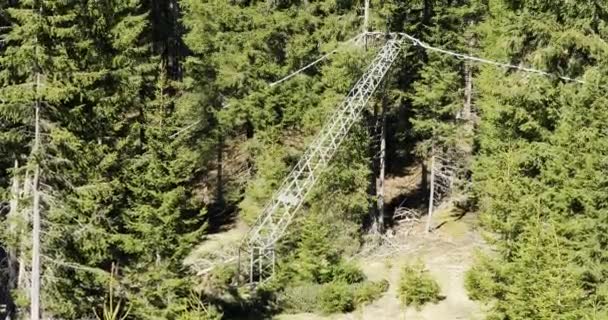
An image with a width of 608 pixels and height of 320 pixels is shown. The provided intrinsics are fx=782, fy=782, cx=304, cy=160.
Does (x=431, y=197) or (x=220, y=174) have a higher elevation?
(x=431, y=197)

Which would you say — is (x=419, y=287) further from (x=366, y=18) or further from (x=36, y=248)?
(x=36, y=248)

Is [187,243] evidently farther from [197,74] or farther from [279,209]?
[197,74]

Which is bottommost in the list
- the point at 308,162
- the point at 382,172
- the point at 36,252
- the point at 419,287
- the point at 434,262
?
the point at 434,262

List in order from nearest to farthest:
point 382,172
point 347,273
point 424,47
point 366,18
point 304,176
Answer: point 347,273 → point 304,176 → point 366,18 → point 424,47 → point 382,172

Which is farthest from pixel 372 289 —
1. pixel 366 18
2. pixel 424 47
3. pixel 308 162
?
pixel 366 18

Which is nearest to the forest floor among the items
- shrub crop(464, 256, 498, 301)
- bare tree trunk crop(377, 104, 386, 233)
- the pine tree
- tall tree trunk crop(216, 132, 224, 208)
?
shrub crop(464, 256, 498, 301)

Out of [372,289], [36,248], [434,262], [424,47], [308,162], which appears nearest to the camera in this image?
[36,248]

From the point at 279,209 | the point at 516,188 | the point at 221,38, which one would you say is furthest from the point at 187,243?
the point at 221,38

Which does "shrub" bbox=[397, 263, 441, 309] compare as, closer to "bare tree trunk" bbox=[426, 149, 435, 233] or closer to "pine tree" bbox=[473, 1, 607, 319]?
"pine tree" bbox=[473, 1, 607, 319]

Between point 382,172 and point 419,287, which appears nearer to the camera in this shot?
point 419,287
